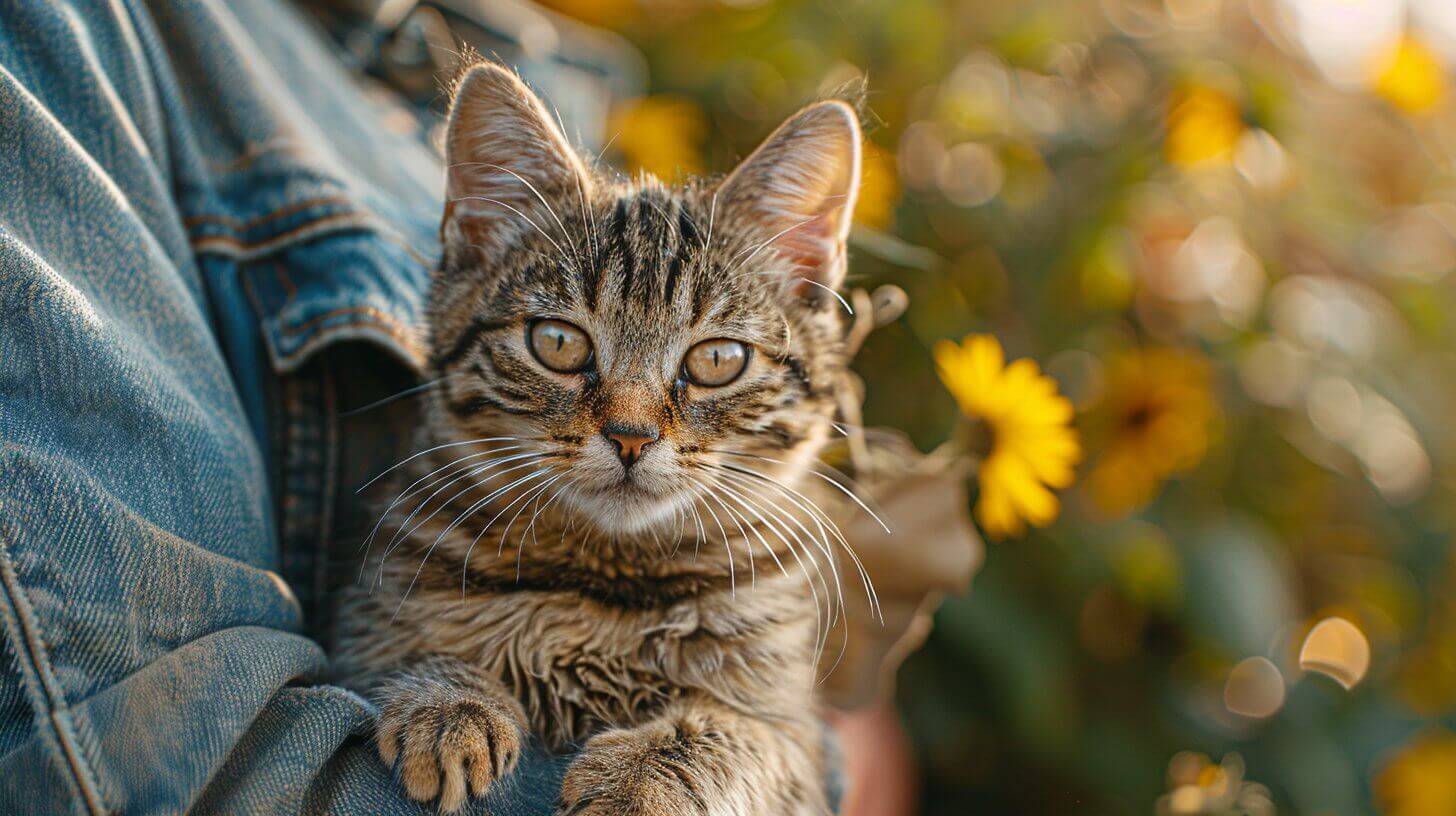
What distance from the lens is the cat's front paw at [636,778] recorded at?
0.77 metres

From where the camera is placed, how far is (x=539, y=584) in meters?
0.99

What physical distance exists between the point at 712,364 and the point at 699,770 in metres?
0.42

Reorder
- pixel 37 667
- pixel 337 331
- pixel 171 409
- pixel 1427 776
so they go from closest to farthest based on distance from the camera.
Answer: pixel 37 667 → pixel 171 409 → pixel 337 331 → pixel 1427 776

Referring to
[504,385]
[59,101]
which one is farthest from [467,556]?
[59,101]

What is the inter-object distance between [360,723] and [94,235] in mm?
480

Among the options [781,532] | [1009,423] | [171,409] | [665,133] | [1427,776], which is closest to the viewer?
[171,409]

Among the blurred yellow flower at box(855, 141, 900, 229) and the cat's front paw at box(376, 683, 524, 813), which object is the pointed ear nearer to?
the blurred yellow flower at box(855, 141, 900, 229)

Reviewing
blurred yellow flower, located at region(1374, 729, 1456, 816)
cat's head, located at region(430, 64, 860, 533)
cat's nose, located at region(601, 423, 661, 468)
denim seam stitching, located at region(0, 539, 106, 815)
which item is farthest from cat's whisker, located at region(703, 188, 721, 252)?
blurred yellow flower, located at region(1374, 729, 1456, 816)

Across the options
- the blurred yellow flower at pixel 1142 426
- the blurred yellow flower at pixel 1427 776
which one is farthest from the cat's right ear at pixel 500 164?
the blurred yellow flower at pixel 1427 776

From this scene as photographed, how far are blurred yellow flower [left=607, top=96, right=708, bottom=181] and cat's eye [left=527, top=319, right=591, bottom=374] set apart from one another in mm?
857

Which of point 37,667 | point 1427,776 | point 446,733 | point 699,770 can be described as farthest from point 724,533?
point 1427,776

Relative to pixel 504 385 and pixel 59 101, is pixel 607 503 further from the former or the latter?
pixel 59 101

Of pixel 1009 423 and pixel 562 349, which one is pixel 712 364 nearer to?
pixel 562 349

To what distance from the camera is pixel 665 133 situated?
5.78ft
